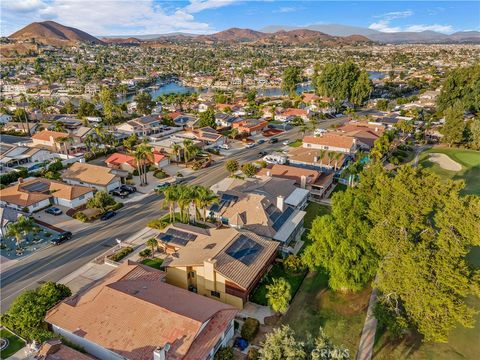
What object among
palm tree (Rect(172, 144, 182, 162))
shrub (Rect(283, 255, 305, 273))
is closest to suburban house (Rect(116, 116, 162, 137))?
palm tree (Rect(172, 144, 182, 162))

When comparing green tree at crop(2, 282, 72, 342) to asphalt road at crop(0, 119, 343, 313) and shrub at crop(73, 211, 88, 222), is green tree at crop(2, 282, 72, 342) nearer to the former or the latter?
asphalt road at crop(0, 119, 343, 313)

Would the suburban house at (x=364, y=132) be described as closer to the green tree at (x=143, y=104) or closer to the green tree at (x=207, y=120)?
the green tree at (x=207, y=120)

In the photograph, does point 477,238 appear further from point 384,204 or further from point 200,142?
point 200,142

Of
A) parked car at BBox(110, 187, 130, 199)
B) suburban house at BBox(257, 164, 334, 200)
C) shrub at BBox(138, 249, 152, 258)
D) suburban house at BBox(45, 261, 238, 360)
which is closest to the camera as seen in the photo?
suburban house at BBox(45, 261, 238, 360)

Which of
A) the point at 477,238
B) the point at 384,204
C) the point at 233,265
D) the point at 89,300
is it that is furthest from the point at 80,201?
the point at 477,238

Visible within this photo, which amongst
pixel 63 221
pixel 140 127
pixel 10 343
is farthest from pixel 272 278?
pixel 140 127

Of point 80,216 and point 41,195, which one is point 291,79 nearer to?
point 41,195
